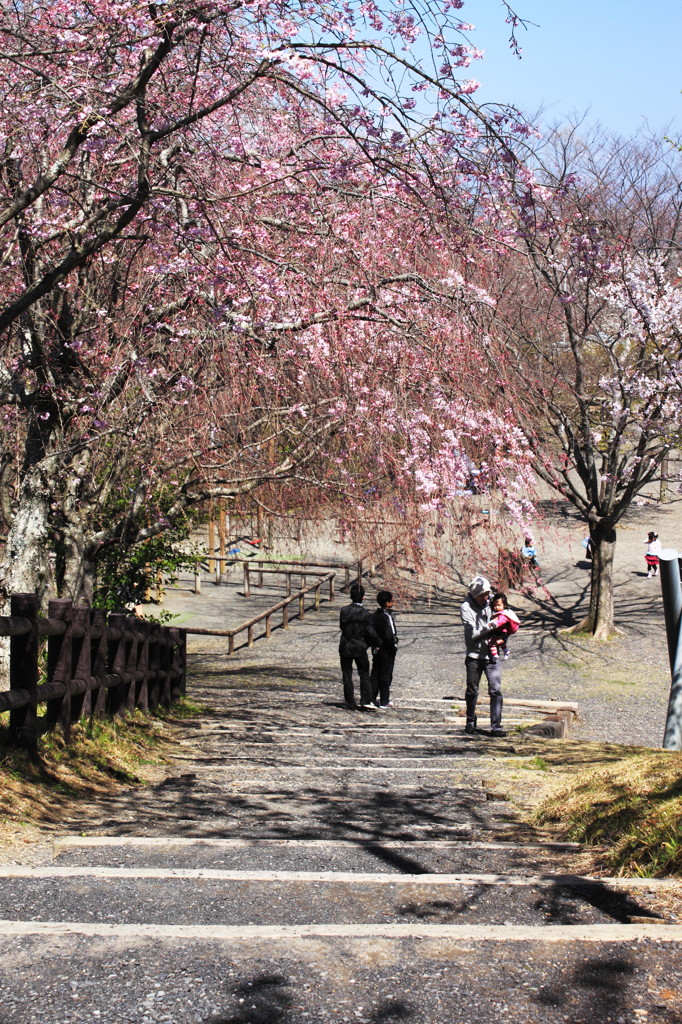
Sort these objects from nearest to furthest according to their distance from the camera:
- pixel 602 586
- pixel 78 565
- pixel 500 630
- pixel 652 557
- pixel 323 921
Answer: pixel 323 921
pixel 500 630
pixel 78 565
pixel 602 586
pixel 652 557

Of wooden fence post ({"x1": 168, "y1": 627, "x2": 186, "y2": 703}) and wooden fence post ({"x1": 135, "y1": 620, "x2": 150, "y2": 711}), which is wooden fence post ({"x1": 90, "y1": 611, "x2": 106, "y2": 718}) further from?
wooden fence post ({"x1": 168, "y1": 627, "x2": 186, "y2": 703})

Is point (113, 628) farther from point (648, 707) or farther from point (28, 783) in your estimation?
point (648, 707)

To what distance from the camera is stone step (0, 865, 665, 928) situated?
4.12 metres

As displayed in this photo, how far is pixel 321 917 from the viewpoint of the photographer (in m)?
4.17

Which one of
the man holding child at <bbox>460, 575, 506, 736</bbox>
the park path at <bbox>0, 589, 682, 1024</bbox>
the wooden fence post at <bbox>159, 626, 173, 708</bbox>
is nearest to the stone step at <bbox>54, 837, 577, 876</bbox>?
the park path at <bbox>0, 589, 682, 1024</bbox>

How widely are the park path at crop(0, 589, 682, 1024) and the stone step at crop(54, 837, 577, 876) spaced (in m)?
0.02

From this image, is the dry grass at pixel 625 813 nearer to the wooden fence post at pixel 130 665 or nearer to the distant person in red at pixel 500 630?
the distant person in red at pixel 500 630

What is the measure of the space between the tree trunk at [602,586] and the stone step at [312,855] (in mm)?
18796

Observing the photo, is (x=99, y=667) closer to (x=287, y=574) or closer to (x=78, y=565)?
(x=78, y=565)

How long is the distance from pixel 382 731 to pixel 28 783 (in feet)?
18.0

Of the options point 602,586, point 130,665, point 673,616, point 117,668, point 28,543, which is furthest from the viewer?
point 602,586

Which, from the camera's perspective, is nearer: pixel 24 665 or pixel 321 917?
pixel 321 917

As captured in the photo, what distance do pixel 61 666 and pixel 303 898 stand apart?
3.76 m

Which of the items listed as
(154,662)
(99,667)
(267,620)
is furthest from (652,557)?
(99,667)
